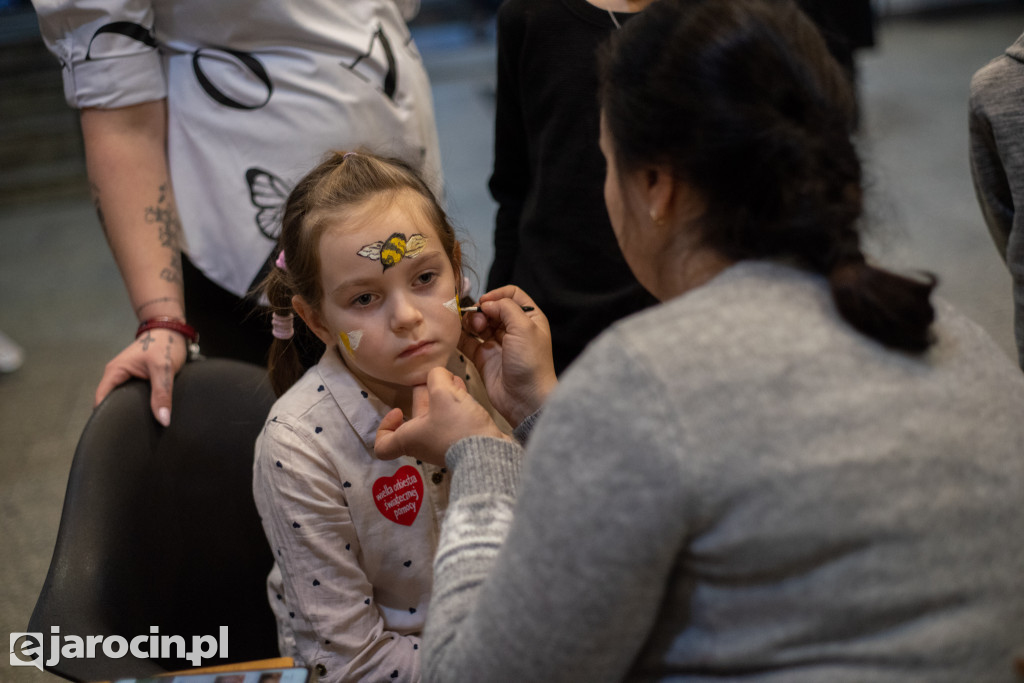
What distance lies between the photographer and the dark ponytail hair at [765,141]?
27.6 inches

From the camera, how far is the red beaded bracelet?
139cm

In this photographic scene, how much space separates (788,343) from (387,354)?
63cm

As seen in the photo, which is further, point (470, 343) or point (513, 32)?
point (513, 32)

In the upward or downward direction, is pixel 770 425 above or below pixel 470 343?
above

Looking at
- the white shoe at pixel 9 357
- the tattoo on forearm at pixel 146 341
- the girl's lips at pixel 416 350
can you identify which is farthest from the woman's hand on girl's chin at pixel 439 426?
the white shoe at pixel 9 357

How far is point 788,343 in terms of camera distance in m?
0.65

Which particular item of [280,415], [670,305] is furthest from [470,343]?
[670,305]

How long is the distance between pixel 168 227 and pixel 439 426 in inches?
30.1

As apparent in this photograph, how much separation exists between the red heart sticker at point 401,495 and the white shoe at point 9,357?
2.65 metres

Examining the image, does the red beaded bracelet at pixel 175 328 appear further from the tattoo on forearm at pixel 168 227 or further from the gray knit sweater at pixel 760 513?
the gray knit sweater at pixel 760 513

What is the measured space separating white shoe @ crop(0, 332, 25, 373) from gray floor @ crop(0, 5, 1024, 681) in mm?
36

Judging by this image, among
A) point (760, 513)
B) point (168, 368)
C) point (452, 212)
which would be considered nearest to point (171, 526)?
point (168, 368)

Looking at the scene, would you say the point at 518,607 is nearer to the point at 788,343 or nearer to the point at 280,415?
the point at 788,343

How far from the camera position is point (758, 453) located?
0.62 metres
